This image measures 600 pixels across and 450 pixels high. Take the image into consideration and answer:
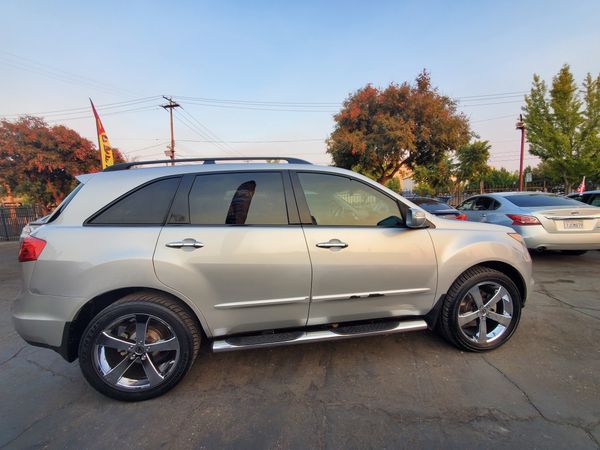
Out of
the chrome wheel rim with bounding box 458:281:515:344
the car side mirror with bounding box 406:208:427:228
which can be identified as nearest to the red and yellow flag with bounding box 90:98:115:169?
the car side mirror with bounding box 406:208:427:228

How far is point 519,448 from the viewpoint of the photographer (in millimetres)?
1779

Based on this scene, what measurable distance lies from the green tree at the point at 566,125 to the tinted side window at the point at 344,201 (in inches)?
818

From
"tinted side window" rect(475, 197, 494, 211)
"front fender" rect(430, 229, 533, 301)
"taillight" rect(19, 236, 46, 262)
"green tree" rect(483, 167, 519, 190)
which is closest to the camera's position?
"taillight" rect(19, 236, 46, 262)

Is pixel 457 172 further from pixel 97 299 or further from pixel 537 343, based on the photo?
pixel 97 299

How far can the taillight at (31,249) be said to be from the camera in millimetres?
2170

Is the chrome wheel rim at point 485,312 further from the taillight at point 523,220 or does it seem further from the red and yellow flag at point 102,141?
the red and yellow flag at point 102,141

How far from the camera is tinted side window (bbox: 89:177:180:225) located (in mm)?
2311

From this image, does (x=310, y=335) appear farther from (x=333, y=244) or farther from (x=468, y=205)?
(x=468, y=205)

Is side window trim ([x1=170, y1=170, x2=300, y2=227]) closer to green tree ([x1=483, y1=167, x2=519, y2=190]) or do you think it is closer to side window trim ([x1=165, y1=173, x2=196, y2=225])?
side window trim ([x1=165, y1=173, x2=196, y2=225])

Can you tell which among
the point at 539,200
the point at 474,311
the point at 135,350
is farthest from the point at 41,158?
the point at 539,200

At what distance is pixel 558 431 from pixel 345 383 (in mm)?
1366

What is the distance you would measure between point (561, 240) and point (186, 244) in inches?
247

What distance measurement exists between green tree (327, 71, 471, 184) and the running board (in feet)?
42.5

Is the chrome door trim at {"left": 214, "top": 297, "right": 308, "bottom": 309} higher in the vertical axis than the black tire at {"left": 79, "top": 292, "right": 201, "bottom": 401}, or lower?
higher
